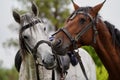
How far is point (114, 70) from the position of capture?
305 inches

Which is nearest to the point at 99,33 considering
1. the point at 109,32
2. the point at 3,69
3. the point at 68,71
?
the point at 109,32

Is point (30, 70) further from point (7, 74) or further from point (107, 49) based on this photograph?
point (7, 74)

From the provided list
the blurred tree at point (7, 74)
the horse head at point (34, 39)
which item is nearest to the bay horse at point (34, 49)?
the horse head at point (34, 39)

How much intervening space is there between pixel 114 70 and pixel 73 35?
33.8 inches

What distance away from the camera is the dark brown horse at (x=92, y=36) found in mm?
7598

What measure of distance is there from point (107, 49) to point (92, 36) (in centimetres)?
33

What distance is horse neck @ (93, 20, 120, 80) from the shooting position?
7.74 meters

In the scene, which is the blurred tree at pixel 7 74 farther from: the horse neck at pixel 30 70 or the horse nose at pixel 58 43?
the horse nose at pixel 58 43

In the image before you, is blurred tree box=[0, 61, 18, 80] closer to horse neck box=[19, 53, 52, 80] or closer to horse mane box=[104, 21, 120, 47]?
horse neck box=[19, 53, 52, 80]

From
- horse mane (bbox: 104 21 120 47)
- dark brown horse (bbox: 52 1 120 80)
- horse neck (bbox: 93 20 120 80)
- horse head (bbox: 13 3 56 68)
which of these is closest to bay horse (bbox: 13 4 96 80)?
horse head (bbox: 13 3 56 68)

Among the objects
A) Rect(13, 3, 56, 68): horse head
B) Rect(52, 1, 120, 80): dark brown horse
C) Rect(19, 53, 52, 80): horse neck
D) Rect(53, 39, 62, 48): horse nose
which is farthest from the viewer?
Rect(19, 53, 52, 80): horse neck

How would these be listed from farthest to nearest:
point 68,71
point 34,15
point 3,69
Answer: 1. point 3,69
2. point 68,71
3. point 34,15

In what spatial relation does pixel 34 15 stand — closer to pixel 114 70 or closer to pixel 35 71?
pixel 35 71

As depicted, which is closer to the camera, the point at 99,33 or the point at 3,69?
the point at 99,33
